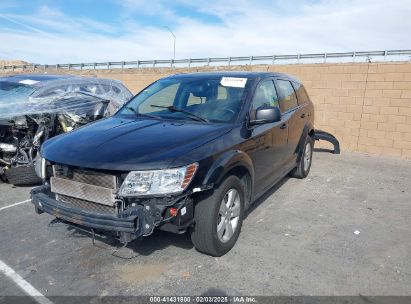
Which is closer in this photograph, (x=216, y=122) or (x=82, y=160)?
(x=82, y=160)

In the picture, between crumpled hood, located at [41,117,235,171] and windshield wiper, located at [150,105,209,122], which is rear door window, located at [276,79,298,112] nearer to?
windshield wiper, located at [150,105,209,122]

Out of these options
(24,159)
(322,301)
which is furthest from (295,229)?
(24,159)

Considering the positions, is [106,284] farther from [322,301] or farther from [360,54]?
[360,54]

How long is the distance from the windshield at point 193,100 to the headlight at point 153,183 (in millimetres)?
1094

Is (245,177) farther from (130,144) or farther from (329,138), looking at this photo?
(329,138)

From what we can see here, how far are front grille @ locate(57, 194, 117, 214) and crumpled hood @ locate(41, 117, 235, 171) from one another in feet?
1.20

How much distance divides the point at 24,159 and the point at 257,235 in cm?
403

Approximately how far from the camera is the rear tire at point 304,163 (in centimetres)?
623

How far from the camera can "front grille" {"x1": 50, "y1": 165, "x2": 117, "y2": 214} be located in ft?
10.1

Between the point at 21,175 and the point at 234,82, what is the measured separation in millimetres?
3768

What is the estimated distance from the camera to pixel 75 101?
7.07m

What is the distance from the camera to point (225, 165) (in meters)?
3.38

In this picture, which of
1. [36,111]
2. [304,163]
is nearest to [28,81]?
[36,111]

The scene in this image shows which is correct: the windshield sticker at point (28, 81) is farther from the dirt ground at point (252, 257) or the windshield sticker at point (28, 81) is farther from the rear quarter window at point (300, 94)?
the rear quarter window at point (300, 94)
